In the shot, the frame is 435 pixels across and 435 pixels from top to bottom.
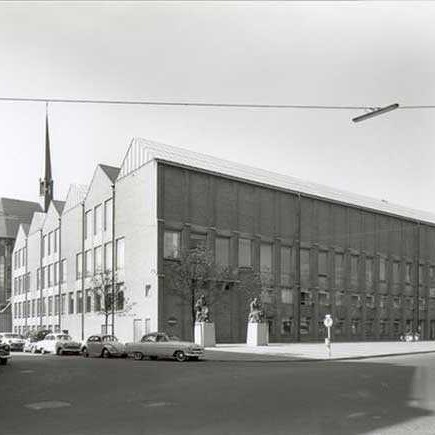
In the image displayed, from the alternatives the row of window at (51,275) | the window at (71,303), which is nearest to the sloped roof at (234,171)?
the window at (71,303)

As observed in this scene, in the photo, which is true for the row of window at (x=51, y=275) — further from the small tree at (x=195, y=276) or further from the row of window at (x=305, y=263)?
the small tree at (x=195, y=276)

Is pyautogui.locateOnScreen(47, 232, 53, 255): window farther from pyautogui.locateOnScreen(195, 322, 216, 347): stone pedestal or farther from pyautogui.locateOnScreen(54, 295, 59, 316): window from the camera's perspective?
pyautogui.locateOnScreen(195, 322, 216, 347): stone pedestal

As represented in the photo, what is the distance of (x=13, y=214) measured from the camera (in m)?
111

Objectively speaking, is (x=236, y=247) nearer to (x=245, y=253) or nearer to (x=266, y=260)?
(x=245, y=253)

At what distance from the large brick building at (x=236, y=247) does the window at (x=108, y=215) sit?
0.20 metres

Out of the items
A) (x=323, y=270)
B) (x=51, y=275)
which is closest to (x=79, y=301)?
(x=51, y=275)

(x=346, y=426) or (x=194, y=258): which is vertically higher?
(x=194, y=258)

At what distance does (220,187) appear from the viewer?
57.5m

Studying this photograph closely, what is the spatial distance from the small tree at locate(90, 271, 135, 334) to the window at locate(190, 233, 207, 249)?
7010mm

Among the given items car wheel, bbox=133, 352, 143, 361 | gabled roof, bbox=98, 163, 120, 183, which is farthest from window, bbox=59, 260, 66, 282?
car wheel, bbox=133, 352, 143, 361

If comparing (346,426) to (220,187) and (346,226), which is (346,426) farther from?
(346,226)

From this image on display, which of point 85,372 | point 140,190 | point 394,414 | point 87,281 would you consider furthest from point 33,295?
point 394,414

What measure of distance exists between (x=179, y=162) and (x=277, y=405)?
4269 cm

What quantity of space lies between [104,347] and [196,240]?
19365 millimetres
